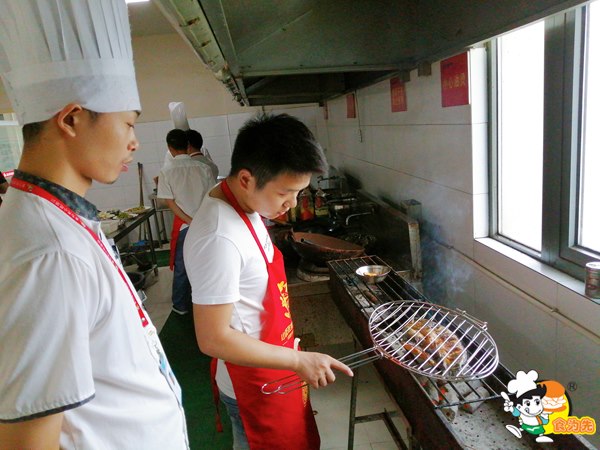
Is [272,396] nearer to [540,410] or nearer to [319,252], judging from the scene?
[540,410]

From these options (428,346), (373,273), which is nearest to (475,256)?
(373,273)

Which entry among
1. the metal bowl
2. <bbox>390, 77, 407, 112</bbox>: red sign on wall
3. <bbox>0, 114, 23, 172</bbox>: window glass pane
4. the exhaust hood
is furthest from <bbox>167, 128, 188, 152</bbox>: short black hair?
<bbox>0, 114, 23, 172</bbox>: window glass pane

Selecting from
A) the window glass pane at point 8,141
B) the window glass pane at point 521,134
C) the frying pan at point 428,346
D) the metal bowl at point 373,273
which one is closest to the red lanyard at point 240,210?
the frying pan at point 428,346

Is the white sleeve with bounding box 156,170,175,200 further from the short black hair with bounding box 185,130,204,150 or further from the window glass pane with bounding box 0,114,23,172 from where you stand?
the window glass pane with bounding box 0,114,23,172

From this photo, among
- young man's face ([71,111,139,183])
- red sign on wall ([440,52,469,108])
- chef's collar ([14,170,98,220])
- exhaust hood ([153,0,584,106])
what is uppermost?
exhaust hood ([153,0,584,106])

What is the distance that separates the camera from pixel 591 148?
4.12 ft

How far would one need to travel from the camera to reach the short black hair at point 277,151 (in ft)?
3.64

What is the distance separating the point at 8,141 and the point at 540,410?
7136 millimetres

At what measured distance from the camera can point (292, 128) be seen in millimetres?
1149

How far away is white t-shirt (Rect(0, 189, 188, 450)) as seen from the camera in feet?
1.84

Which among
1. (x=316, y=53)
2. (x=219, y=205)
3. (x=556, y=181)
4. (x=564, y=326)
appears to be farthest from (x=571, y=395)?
(x=316, y=53)

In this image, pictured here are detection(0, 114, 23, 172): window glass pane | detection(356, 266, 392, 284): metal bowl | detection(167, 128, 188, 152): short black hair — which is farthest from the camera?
detection(0, 114, 23, 172): window glass pane

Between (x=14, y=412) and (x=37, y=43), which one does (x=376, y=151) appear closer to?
(x=37, y=43)

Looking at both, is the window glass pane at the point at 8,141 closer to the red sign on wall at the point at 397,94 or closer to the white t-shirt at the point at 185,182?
the white t-shirt at the point at 185,182
